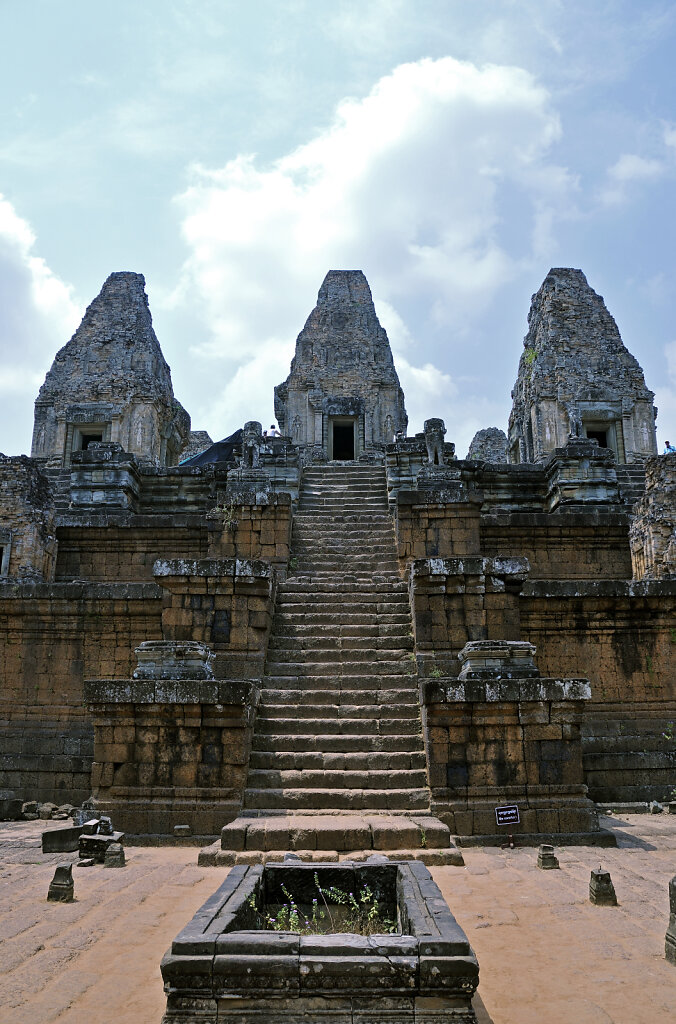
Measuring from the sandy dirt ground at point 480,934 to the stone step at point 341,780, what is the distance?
2.67ft

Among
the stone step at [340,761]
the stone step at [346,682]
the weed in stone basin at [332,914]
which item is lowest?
the weed in stone basin at [332,914]

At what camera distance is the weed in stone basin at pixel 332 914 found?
354 cm

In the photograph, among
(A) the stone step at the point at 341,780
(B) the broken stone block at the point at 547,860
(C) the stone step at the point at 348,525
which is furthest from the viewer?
(C) the stone step at the point at 348,525

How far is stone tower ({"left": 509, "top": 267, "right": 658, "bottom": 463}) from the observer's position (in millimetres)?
24328

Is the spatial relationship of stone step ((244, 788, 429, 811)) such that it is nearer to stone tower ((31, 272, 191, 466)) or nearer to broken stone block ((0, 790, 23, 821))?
broken stone block ((0, 790, 23, 821))

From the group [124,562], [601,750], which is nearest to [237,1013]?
[601,750]

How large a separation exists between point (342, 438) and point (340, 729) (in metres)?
21.3

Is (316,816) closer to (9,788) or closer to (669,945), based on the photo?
(669,945)

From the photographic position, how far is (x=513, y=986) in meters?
3.25

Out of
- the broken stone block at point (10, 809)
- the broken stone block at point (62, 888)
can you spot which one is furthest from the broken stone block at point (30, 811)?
the broken stone block at point (62, 888)

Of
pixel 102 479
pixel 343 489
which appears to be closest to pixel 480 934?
pixel 343 489

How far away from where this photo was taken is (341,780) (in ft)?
21.0

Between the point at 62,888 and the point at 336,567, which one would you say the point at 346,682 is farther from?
the point at 62,888

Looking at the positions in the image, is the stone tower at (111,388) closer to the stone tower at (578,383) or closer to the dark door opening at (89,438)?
the dark door opening at (89,438)
